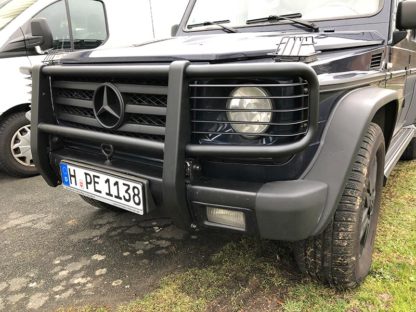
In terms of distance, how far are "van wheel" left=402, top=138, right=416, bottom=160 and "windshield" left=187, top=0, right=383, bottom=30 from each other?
206 cm

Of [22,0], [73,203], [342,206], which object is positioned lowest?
[73,203]

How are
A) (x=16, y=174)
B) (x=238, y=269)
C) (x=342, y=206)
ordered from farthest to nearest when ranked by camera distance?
(x=16, y=174), (x=238, y=269), (x=342, y=206)

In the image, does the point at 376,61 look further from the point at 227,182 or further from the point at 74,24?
the point at 74,24

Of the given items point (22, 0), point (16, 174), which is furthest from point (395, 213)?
point (22, 0)

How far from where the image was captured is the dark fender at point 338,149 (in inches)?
66.2

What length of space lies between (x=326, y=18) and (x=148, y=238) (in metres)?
1.91

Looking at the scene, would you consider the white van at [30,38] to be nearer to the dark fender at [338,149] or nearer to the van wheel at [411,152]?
the dark fender at [338,149]

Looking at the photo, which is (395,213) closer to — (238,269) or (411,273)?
(411,273)

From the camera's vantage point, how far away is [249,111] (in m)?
1.63

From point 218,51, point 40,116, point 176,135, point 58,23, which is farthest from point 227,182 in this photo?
point 58,23

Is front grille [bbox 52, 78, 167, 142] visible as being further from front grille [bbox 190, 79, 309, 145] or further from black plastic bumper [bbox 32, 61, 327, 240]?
front grille [bbox 190, 79, 309, 145]

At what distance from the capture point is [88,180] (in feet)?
7.16

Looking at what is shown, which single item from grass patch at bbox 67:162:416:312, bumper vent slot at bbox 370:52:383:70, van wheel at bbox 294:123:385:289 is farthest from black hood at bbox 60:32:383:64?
grass patch at bbox 67:162:416:312

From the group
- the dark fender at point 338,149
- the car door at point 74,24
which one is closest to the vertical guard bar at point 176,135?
the dark fender at point 338,149
